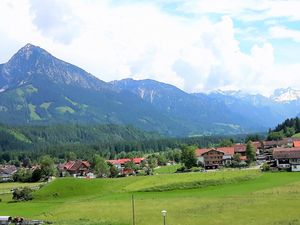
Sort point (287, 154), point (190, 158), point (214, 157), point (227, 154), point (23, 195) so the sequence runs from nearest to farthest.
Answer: point (23, 195) < point (287, 154) < point (190, 158) < point (214, 157) < point (227, 154)

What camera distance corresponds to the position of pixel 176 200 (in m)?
81.3

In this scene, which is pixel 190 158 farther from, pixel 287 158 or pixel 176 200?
pixel 176 200

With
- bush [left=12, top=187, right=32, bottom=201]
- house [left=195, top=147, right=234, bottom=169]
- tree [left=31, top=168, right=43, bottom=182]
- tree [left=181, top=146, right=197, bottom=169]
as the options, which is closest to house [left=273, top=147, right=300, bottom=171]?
tree [left=181, top=146, right=197, bottom=169]

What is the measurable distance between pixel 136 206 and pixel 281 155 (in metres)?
69.1

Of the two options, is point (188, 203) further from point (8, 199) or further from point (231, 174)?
point (8, 199)

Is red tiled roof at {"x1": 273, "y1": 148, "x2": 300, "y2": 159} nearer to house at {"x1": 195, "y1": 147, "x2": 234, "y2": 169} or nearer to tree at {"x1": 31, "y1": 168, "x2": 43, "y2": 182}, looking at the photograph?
house at {"x1": 195, "y1": 147, "x2": 234, "y2": 169}

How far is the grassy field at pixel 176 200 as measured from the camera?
61844 mm

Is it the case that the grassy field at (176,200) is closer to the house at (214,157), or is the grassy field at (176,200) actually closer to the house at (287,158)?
the house at (287,158)

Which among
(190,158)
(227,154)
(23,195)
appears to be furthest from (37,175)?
(227,154)

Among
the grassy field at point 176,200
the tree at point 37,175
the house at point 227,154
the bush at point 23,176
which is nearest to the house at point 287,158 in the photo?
the grassy field at point 176,200

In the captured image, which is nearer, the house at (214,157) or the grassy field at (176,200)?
the grassy field at (176,200)

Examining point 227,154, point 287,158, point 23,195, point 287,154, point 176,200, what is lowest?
point 176,200

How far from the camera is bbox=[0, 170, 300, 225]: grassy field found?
203 ft

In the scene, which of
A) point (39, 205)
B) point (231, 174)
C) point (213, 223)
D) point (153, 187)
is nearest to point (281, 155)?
point (231, 174)
